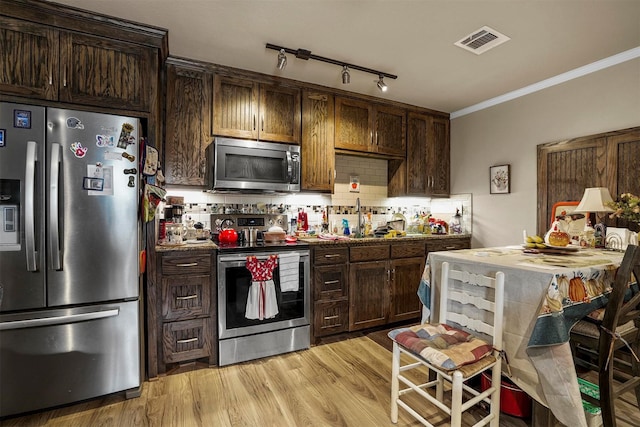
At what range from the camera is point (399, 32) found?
2254mm

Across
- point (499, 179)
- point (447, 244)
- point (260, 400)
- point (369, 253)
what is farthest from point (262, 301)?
point (499, 179)

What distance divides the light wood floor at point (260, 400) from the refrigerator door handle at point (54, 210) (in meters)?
0.97

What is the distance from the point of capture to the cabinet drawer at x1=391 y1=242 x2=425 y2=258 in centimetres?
321

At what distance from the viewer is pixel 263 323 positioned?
101 inches

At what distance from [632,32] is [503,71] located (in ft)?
2.77

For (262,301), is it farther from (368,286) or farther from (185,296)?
(368,286)

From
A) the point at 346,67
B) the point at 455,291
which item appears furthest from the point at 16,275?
the point at 346,67

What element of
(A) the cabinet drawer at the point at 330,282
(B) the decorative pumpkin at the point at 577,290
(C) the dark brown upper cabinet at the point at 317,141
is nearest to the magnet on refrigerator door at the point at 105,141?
(C) the dark brown upper cabinet at the point at 317,141

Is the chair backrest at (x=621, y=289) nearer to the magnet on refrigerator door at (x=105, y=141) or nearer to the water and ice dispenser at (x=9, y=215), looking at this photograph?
the magnet on refrigerator door at (x=105, y=141)

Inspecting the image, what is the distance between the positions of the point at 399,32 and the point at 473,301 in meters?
1.93

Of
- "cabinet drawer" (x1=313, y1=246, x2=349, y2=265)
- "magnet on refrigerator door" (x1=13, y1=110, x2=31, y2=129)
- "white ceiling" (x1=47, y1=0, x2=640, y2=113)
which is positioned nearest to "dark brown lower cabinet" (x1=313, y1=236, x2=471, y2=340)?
"cabinet drawer" (x1=313, y1=246, x2=349, y2=265)

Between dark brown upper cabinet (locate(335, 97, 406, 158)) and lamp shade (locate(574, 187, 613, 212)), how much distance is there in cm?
183

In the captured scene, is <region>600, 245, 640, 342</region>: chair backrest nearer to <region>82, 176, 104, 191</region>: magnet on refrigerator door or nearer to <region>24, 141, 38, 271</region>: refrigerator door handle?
<region>82, 176, 104, 191</region>: magnet on refrigerator door

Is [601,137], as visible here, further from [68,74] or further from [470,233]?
[68,74]
